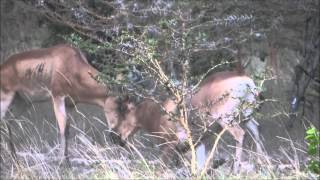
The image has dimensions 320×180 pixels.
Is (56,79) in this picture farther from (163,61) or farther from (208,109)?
(163,61)

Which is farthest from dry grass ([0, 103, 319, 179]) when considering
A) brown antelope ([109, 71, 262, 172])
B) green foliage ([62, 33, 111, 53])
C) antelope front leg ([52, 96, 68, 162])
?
green foliage ([62, 33, 111, 53])

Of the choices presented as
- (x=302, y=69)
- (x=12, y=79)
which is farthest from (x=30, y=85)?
(x=302, y=69)

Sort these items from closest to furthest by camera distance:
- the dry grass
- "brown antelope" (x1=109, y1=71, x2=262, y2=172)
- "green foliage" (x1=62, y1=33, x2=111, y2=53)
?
"green foliage" (x1=62, y1=33, x2=111, y2=53) → the dry grass → "brown antelope" (x1=109, y1=71, x2=262, y2=172)

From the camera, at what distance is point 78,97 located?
10.9m

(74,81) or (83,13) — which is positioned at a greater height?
(83,13)

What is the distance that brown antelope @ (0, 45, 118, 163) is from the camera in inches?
422

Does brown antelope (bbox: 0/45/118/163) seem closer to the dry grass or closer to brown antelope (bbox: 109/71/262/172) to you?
brown antelope (bbox: 109/71/262/172)

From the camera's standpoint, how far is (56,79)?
1076 cm

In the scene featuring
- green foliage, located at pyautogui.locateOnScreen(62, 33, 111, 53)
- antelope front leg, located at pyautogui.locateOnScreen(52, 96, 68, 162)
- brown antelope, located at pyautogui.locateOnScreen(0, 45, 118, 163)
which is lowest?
antelope front leg, located at pyautogui.locateOnScreen(52, 96, 68, 162)

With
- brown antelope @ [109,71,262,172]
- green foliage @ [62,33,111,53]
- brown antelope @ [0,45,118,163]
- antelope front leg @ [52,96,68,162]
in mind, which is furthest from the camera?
brown antelope @ [0,45,118,163]

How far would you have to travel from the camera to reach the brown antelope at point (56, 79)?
1072 cm

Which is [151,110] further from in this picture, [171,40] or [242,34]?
[171,40]

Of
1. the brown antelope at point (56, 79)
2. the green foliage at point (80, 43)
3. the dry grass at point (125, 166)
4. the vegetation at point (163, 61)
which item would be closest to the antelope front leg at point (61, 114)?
the brown antelope at point (56, 79)

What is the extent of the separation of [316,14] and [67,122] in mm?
3994
